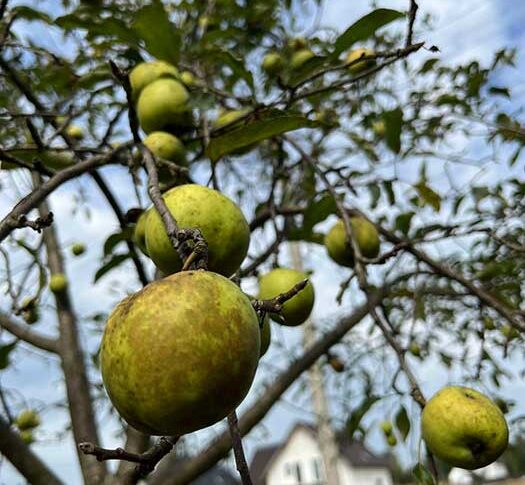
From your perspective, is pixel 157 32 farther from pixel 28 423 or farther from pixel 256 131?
pixel 28 423

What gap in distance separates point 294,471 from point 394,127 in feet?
79.6

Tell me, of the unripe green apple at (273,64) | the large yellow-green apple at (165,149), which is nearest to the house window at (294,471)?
the unripe green apple at (273,64)

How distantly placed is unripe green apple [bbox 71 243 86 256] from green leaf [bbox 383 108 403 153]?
1.93 m

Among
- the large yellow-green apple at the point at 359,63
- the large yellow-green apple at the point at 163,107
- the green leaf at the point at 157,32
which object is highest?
the large yellow-green apple at the point at 359,63

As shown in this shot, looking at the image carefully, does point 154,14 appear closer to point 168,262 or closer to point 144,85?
point 144,85

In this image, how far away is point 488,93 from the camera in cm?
233

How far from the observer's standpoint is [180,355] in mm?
→ 562

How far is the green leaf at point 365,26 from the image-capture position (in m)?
1.29

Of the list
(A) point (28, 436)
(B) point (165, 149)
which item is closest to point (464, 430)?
(B) point (165, 149)

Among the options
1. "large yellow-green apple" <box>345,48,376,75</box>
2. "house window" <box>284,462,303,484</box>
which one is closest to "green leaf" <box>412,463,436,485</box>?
"large yellow-green apple" <box>345,48,376,75</box>

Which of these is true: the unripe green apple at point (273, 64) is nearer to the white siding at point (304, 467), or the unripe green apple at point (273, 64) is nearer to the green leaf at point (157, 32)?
the green leaf at point (157, 32)

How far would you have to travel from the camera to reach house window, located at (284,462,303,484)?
920 inches

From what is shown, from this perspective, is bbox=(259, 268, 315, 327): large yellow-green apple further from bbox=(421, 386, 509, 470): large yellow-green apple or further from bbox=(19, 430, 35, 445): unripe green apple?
bbox=(19, 430, 35, 445): unripe green apple

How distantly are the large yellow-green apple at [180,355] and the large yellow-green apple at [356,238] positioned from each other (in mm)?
1137
